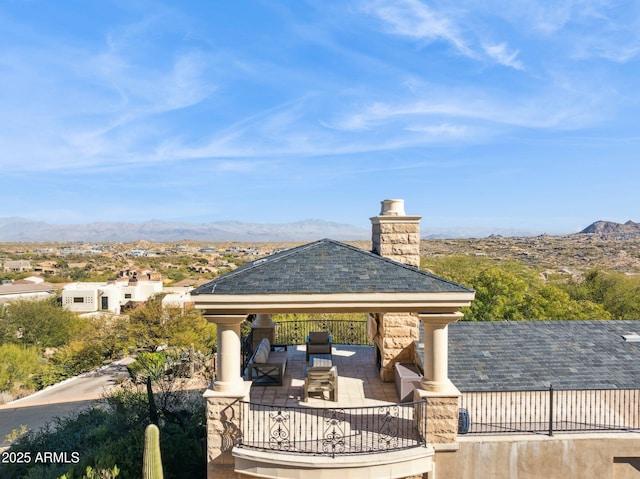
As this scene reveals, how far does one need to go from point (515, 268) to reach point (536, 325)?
30.2 metres

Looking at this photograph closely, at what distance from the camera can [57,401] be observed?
24328mm

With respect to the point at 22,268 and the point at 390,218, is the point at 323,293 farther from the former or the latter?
the point at 22,268

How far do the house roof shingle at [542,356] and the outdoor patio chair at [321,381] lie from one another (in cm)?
311

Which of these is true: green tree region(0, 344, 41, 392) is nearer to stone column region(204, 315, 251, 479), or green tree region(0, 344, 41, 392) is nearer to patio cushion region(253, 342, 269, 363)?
patio cushion region(253, 342, 269, 363)

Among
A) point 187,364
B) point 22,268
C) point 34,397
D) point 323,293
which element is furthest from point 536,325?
point 22,268

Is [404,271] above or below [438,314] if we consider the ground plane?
above

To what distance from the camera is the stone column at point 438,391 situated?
26.5 feet

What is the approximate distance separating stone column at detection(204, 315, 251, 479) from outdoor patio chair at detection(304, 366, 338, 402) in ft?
6.74

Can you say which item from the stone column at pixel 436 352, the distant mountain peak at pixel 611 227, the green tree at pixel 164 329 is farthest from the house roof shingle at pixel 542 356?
the distant mountain peak at pixel 611 227

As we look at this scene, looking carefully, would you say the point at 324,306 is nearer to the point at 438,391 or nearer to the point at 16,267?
the point at 438,391

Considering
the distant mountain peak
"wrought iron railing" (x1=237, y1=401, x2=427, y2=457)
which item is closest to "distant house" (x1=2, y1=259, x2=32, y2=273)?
"wrought iron railing" (x1=237, y1=401, x2=427, y2=457)

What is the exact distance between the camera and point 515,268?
132 ft

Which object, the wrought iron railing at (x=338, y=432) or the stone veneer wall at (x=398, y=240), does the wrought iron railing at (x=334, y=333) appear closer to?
the stone veneer wall at (x=398, y=240)

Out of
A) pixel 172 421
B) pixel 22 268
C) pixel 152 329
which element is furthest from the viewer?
pixel 22 268
